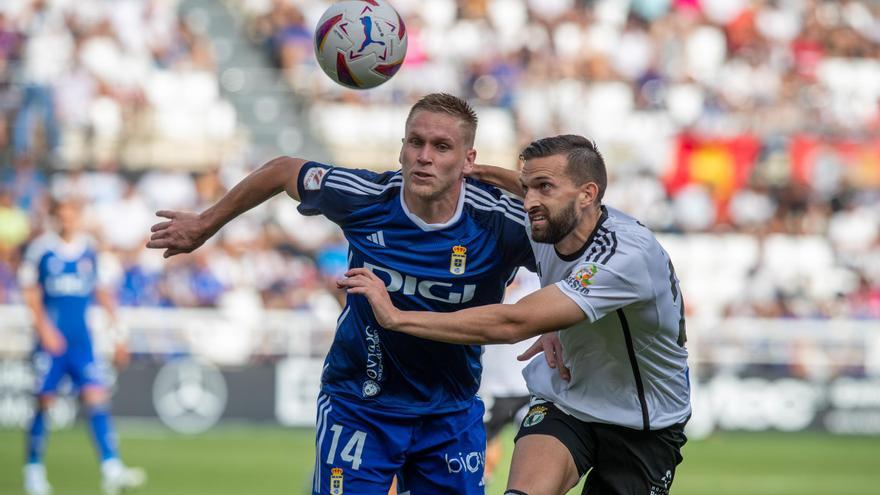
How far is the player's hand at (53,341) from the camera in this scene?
13.1m

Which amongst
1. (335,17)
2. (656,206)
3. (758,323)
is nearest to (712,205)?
Result: (656,206)

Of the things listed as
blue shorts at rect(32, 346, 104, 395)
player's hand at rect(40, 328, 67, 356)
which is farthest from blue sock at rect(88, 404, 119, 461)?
player's hand at rect(40, 328, 67, 356)

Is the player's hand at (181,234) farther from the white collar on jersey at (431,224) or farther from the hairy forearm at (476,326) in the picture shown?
the hairy forearm at (476,326)

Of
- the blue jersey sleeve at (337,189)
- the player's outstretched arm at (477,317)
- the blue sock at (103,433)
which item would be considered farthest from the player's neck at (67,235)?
the player's outstretched arm at (477,317)

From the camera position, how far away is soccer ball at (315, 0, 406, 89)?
23.3 ft

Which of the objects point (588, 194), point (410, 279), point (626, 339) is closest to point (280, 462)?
point (410, 279)

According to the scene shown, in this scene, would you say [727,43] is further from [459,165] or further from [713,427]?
[459,165]

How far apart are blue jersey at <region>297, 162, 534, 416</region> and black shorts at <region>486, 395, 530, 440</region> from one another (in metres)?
2.68

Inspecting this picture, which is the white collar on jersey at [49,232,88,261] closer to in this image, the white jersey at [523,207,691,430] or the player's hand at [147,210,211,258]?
the player's hand at [147,210,211,258]

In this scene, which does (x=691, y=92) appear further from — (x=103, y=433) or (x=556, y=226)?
(x=556, y=226)

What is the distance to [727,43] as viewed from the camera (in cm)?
2409

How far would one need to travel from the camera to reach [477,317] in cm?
582

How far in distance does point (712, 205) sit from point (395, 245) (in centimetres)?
1594

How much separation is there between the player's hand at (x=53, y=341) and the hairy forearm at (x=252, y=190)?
7076 mm
